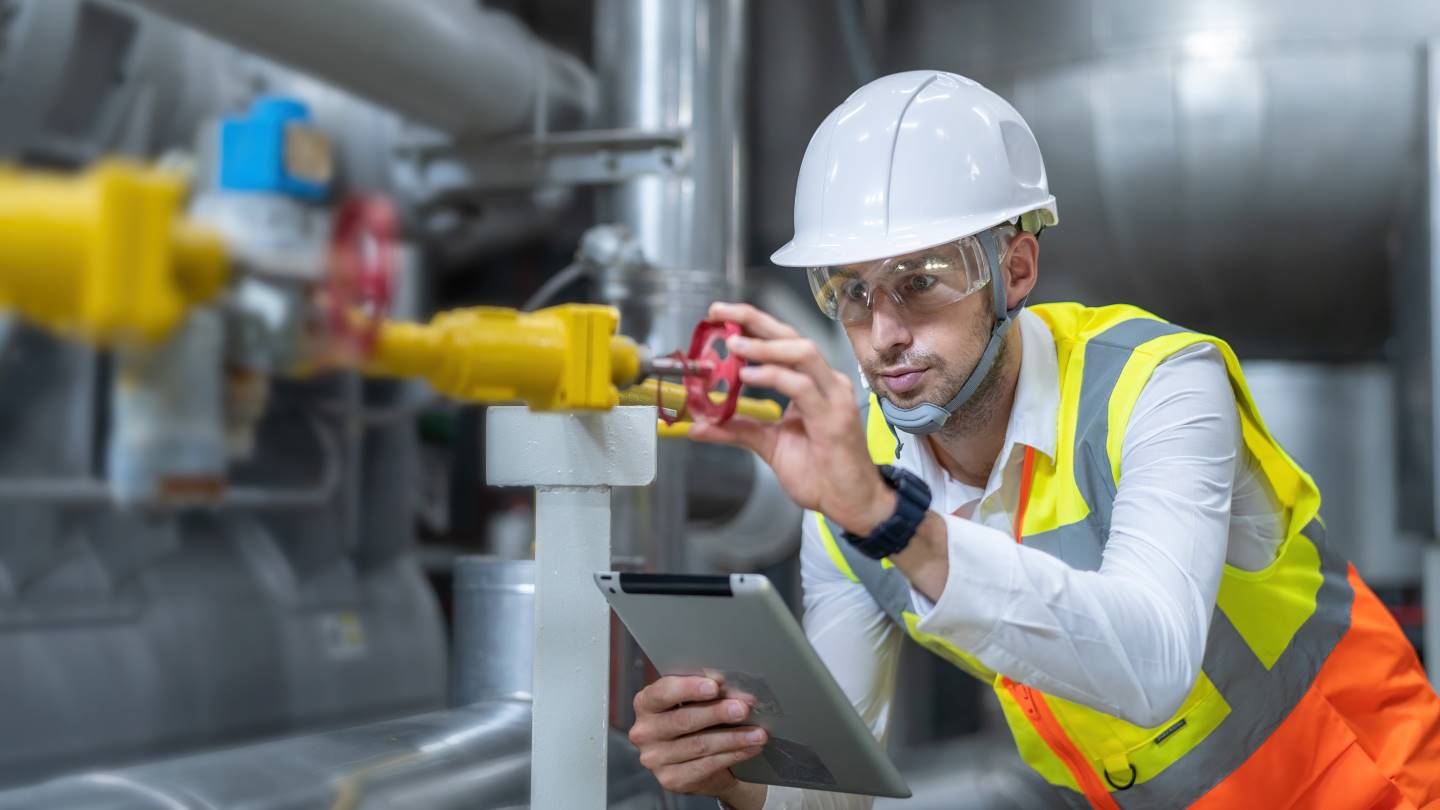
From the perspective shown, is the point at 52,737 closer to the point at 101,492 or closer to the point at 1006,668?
the point at 101,492

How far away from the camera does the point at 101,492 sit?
180 cm

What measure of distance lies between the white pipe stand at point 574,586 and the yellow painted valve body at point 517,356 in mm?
77

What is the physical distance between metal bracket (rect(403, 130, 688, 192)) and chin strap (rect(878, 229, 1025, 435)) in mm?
1037

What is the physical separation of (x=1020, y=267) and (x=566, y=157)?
1195mm

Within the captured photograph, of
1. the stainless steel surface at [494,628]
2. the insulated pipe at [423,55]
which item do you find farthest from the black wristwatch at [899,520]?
the insulated pipe at [423,55]

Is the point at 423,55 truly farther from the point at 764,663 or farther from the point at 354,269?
the point at 354,269

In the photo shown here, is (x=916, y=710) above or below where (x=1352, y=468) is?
below

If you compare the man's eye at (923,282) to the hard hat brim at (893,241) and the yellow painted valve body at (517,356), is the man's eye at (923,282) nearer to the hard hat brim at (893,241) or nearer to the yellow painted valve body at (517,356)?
the hard hat brim at (893,241)

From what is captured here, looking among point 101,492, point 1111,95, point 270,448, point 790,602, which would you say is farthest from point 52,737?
point 1111,95

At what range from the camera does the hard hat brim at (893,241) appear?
0.96m

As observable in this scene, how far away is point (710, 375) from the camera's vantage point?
745 mm

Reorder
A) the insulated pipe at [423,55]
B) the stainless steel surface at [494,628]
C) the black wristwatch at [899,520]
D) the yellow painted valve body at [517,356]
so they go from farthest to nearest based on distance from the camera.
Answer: the insulated pipe at [423,55], the stainless steel surface at [494,628], the black wristwatch at [899,520], the yellow painted valve body at [517,356]

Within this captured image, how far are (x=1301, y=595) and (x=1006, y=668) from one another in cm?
42

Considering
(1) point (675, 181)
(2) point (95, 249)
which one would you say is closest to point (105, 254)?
(2) point (95, 249)
